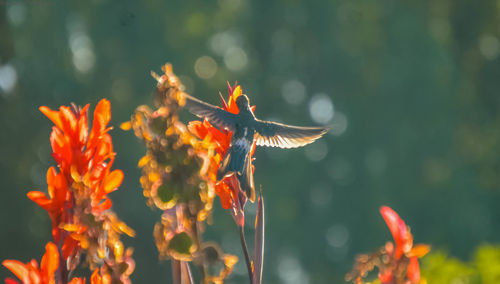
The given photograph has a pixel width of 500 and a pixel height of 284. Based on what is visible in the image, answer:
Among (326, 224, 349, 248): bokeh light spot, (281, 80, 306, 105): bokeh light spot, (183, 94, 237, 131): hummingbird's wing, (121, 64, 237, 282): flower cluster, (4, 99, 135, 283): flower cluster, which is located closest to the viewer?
(121, 64, 237, 282): flower cluster

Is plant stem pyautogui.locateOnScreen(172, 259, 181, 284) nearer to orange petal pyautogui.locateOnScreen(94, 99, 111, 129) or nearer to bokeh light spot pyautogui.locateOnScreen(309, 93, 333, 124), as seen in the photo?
orange petal pyautogui.locateOnScreen(94, 99, 111, 129)

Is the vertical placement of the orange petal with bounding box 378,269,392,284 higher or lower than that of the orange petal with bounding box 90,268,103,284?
lower

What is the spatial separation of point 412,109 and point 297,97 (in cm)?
168

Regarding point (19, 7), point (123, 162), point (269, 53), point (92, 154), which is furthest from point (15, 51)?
point (92, 154)

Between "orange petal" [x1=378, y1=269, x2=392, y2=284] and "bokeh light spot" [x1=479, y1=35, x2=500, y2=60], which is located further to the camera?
"bokeh light spot" [x1=479, y1=35, x2=500, y2=60]

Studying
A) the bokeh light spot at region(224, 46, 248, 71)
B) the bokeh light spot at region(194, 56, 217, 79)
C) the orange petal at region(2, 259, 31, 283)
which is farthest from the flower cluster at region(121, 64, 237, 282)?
the bokeh light spot at region(224, 46, 248, 71)

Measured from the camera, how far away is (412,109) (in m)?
8.56

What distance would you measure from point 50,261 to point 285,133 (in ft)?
0.96

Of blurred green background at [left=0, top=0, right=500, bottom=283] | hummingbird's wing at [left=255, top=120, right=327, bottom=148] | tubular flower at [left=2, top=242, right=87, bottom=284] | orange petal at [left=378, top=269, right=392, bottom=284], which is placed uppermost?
blurred green background at [left=0, top=0, right=500, bottom=283]

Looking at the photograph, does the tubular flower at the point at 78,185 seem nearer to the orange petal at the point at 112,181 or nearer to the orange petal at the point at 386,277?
the orange petal at the point at 112,181

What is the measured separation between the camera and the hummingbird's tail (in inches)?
23.5

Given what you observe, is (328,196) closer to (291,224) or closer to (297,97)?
(291,224)

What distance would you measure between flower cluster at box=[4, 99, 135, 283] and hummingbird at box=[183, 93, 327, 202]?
0.10 m

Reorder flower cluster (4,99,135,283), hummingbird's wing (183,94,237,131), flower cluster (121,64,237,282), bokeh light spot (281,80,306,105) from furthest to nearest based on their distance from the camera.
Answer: bokeh light spot (281,80,306,105) < hummingbird's wing (183,94,237,131) < flower cluster (4,99,135,283) < flower cluster (121,64,237,282)
